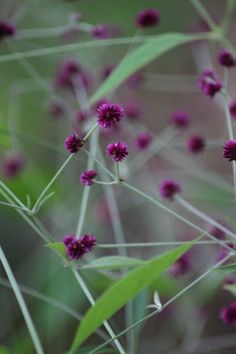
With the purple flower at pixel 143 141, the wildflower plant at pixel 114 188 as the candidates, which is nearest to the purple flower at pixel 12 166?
the wildflower plant at pixel 114 188

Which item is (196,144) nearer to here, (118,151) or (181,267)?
(181,267)

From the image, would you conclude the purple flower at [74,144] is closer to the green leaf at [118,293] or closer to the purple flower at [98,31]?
the green leaf at [118,293]

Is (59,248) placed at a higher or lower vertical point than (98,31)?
lower

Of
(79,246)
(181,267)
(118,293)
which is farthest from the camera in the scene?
(181,267)

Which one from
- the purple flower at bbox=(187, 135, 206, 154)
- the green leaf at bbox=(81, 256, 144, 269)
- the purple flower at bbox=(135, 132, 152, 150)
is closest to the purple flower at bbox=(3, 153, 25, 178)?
the purple flower at bbox=(135, 132, 152, 150)

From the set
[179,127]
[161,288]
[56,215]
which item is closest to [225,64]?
[179,127]

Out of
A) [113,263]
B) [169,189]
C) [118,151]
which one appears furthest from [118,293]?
[169,189]

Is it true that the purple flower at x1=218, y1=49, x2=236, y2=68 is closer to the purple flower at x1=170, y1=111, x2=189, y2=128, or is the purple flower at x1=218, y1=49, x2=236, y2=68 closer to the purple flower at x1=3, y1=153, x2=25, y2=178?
the purple flower at x1=170, y1=111, x2=189, y2=128

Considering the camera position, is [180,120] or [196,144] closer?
[196,144]
